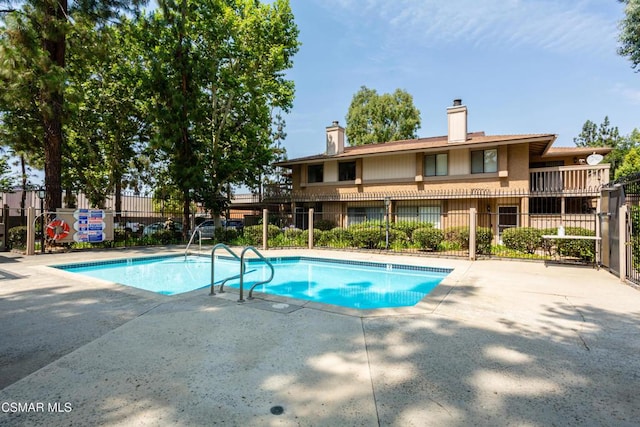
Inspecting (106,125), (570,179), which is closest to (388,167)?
(570,179)

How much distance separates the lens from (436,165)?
19.0 m

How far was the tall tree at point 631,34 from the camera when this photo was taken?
14.1 m

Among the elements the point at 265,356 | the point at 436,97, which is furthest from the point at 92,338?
the point at 436,97

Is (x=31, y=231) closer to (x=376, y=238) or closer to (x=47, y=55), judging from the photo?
(x=47, y=55)

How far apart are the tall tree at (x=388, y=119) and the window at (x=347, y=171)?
14934 mm

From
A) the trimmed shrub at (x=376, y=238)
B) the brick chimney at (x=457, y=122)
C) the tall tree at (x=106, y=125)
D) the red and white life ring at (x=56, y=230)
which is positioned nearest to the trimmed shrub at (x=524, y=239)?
the trimmed shrub at (x=376, y=238)

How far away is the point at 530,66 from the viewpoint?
47.1 ft

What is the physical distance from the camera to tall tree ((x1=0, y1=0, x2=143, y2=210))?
10.9m

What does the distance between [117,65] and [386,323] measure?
2178cm

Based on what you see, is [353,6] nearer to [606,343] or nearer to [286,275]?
[286,275]

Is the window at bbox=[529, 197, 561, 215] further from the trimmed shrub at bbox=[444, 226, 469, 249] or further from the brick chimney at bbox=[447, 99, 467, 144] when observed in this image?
the trimmed shrub at bbox=[444, 226, 469, 249]

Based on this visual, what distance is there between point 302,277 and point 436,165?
12525 millimetres

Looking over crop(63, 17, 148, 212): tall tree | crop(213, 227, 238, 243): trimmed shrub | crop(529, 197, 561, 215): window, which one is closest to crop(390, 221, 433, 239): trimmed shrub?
crop(529, 197, 561, 215): window

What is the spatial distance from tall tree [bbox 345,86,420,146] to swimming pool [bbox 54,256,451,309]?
26.5 meters
